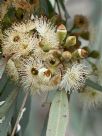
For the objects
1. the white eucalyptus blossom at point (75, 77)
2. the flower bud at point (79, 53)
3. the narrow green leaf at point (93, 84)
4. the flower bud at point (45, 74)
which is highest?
the flower bud at point (79, 53)

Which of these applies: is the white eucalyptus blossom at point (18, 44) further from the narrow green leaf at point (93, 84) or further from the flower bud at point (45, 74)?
the narrow green leaf at point (93, 84)

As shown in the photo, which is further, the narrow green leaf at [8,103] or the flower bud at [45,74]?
the narrow green leaf at [8,103]

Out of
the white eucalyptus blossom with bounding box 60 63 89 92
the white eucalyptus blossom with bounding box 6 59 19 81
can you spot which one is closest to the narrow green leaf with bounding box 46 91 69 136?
the white eucalyptus blossom with bounding box 60 63 89 92

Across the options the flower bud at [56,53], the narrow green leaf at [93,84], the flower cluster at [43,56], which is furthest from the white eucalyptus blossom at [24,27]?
the narrow green leaf at [93,84]

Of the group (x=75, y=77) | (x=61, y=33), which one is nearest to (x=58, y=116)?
(x=75, y=77)

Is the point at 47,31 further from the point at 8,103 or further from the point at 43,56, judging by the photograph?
the point at 8,103

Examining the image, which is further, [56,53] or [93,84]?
[93,84]

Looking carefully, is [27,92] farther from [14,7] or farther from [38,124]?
[38,124]
